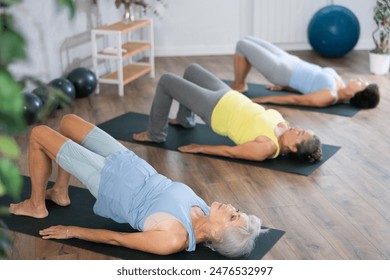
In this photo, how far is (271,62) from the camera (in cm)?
439

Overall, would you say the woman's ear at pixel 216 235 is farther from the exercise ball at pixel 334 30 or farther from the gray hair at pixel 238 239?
the exercise ball at pixel 334 30

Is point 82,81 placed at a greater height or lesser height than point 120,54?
lesser

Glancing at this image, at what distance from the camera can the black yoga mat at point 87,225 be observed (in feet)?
7.56

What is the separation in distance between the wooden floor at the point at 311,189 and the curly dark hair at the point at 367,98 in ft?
0.22

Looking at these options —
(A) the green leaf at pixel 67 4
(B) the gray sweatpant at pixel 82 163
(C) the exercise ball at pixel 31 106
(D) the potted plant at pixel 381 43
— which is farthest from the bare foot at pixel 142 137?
(A) the green leaf at pixel 67 4

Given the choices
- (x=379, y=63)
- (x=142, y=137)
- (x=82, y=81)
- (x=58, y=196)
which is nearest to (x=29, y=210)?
(x=58, y=196)

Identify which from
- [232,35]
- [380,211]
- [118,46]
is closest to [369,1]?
[232,35]

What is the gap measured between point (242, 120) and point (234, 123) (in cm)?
5

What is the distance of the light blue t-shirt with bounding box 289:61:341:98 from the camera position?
429 cm

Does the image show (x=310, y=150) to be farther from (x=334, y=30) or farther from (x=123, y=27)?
(x=334, y=30)

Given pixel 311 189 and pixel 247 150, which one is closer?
pixel 311 189

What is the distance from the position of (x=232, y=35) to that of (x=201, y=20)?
0.38 m

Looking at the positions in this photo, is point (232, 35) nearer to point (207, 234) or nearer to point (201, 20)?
point (201, 20)

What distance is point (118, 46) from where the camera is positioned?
4.54 meters
